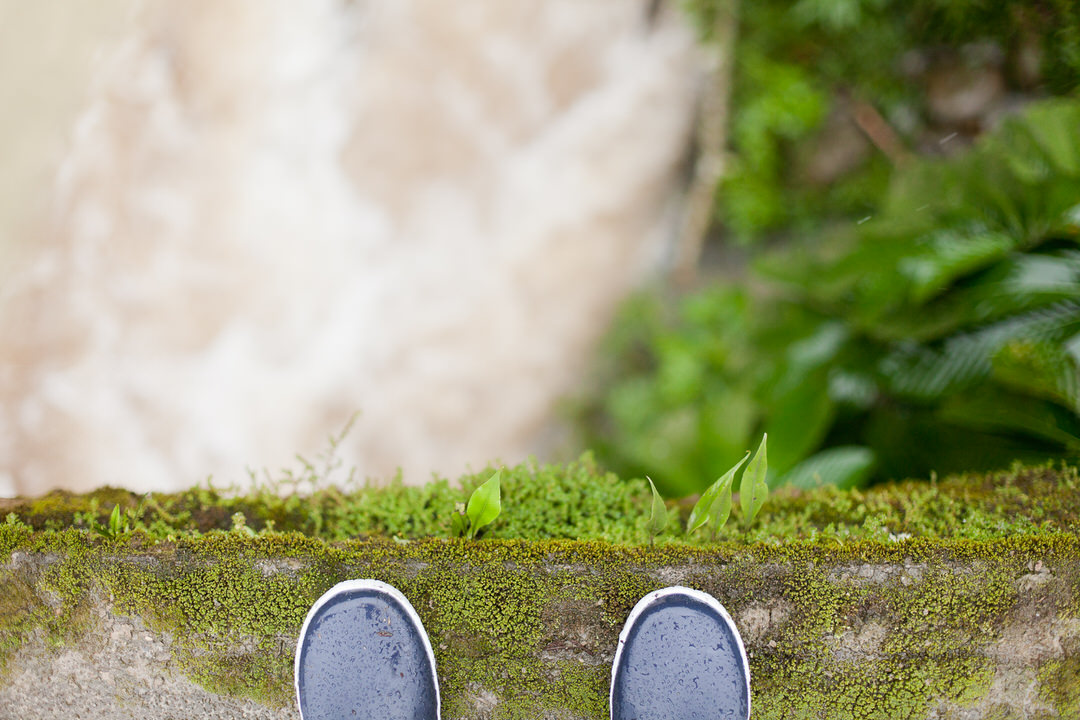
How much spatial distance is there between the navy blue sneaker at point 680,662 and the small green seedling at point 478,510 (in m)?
0.41

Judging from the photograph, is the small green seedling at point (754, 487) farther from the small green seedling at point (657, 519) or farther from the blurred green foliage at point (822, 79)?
Result: the blurred green foliage at point (822, 79)

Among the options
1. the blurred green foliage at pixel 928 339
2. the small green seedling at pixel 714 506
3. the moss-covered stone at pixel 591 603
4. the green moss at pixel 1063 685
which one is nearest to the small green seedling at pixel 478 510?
the moss-covered stone at pixel 591 603

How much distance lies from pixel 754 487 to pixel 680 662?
446 millimetres

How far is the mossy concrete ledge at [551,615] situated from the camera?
147 cm

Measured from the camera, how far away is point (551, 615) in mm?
1509

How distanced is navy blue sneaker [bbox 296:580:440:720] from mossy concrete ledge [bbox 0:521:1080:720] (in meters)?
0.05

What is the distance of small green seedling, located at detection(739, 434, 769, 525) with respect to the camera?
1354 mm

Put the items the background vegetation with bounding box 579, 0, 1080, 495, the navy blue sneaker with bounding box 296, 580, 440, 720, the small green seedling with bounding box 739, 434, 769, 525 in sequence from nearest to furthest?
the small green seedling with bounding box 739, 434, 769, 525 → the navy blue sneaker with bounding box 296, 580, 440, 720 → the background vegetation with bounding box 579, 0, 1080, 495

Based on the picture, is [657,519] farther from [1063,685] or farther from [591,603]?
[1063,685]

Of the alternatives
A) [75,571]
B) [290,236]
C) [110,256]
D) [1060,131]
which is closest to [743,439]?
[1060,131]

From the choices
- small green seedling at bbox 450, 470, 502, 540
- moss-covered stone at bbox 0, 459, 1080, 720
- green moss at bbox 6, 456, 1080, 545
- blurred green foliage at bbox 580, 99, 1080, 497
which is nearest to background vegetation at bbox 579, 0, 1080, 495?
blurred green foliage at bbox 580, 99, 1080, 497

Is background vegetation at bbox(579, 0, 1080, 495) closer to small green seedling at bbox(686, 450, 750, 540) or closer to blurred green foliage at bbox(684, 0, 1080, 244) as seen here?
blurred green foliage at bbox(684, 0, 1080, 244)

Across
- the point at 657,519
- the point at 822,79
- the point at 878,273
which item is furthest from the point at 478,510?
the point at 822,79

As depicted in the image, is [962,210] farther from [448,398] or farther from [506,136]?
[448,398]
